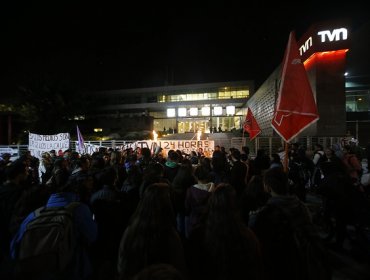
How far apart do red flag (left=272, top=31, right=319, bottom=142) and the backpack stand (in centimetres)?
400

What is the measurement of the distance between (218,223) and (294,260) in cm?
71

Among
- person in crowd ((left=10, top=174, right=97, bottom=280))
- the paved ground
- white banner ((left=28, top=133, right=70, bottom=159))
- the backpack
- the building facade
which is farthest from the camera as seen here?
the building facade

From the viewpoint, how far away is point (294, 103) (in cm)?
502

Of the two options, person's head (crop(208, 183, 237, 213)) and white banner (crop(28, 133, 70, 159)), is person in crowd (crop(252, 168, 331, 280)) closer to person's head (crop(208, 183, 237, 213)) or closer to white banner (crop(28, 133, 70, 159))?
person's head (crop(208, 183, 237, 213))

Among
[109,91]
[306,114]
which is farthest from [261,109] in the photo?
[109,91]

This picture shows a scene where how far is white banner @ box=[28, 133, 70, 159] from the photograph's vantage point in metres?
12.9

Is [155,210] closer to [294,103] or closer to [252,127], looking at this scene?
[294,103]

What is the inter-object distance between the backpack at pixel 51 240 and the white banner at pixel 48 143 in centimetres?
1122

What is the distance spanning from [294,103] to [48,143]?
12.2 meters

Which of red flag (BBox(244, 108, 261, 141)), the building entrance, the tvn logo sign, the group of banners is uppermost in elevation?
the tvn logo sign

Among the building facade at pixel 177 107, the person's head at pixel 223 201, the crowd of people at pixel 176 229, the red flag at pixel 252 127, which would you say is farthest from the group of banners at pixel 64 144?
the building facade at pixel 177 107

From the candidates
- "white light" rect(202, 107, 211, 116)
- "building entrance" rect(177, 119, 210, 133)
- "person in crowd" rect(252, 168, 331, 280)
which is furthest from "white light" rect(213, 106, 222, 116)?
"person in crowd" rect(252, 168, 331, 280)

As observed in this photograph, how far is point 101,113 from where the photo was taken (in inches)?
1969

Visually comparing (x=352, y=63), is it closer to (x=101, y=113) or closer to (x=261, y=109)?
(x=261, y=109)
